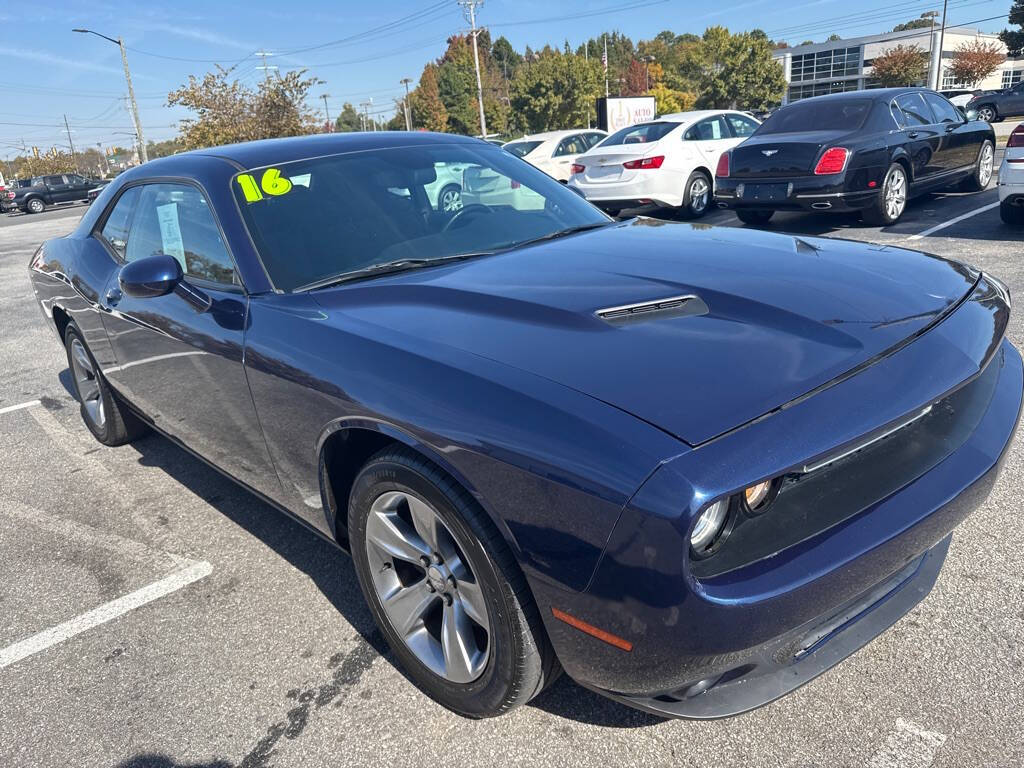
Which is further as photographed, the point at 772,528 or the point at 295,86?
the point at 295,86

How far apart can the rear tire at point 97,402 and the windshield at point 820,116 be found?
7.79 metres

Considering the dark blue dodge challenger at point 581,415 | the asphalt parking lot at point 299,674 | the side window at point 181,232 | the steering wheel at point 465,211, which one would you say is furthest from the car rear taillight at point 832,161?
the side window at point 181,232

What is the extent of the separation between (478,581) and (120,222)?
2913mm

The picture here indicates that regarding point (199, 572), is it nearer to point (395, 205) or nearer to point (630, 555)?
point (395, 205)

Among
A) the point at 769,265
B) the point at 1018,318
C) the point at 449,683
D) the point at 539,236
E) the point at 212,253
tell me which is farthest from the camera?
the point at 1018,318

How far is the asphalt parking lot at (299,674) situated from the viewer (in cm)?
195

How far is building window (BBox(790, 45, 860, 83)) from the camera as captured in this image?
79.1m

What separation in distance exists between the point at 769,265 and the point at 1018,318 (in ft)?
11.9

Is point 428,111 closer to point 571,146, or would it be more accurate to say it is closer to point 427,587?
point 571,146

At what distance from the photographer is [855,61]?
78.5m

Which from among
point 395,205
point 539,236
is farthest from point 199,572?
point 539,236

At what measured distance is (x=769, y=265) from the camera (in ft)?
7.73

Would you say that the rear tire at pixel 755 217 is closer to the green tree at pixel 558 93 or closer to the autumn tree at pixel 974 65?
the green tree at pixel 558 93

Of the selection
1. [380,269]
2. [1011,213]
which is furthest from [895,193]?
[380,269]
